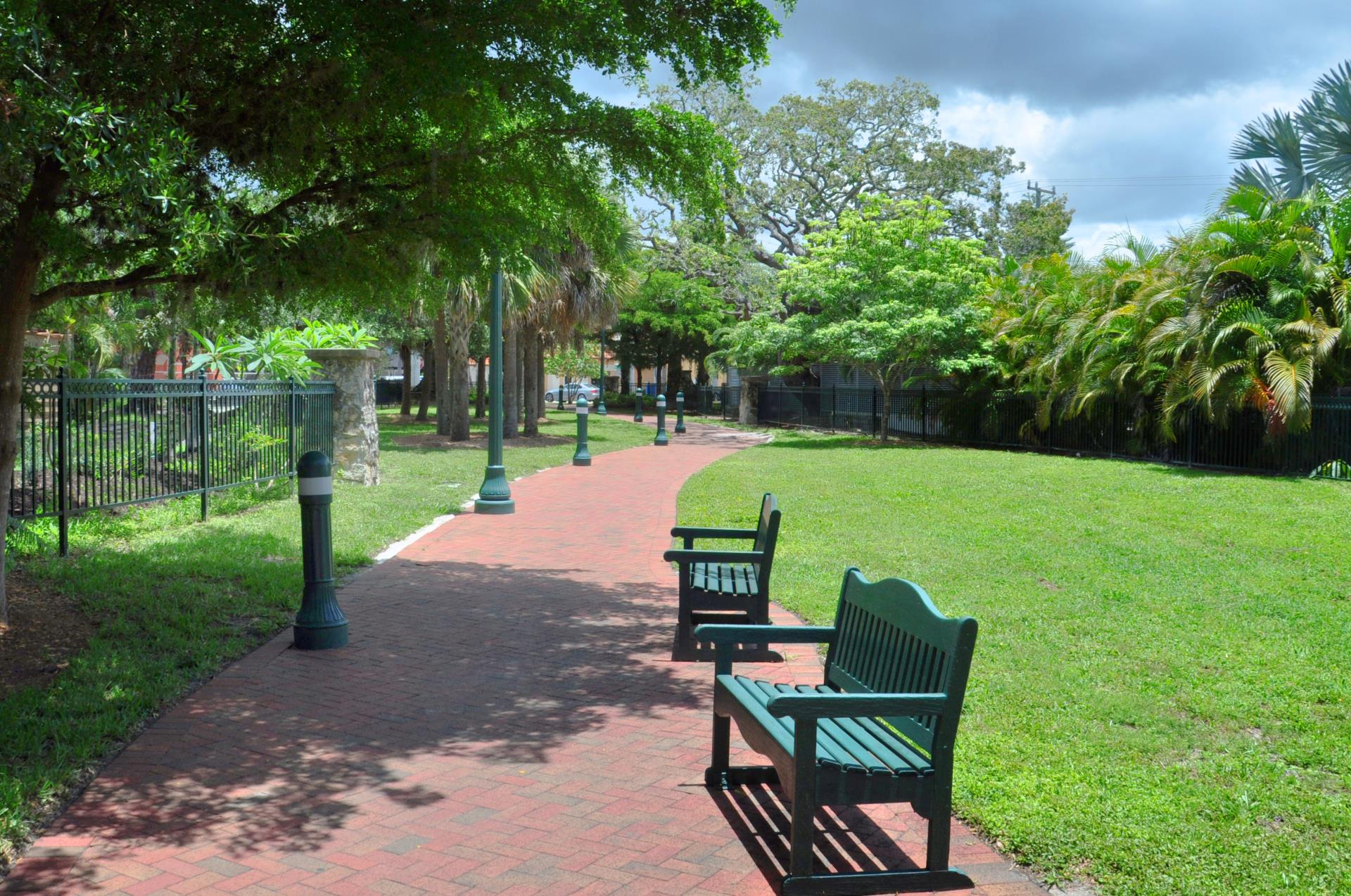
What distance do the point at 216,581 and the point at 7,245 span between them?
2.88 m

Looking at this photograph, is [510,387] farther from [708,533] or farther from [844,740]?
[844,740]

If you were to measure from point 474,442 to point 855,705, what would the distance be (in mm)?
25790

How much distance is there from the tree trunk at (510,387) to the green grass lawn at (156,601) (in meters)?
11.9

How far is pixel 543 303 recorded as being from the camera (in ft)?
96.9


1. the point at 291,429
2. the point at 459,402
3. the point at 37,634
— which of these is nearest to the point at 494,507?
the point at 291,429

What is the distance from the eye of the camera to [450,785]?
4.68m

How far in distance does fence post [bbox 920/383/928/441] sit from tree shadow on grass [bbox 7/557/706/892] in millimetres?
23476

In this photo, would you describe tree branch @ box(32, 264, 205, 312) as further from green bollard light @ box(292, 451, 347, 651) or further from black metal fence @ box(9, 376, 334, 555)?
black metal fence @ box(9, 376, 334, 555)

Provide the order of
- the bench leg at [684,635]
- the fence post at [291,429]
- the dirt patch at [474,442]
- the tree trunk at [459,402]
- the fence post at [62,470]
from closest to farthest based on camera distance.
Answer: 1. the bench leg at [684,635]
2. the fence post at [62,470]
3. the fence post at [291,429]
4. the dirt patch at [474,442]
5. the tree trunk at [459,402]

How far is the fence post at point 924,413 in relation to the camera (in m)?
30.8

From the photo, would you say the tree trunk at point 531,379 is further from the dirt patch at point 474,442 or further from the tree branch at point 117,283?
the tree branch at point 117,283

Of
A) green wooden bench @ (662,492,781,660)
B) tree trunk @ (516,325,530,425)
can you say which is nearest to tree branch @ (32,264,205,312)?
green wooden bench @ (662,492,781,660)

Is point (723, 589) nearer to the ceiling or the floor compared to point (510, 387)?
nearer to the floor

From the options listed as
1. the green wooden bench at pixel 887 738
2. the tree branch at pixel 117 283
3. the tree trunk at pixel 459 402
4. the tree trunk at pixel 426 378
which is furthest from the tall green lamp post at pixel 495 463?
the tree trunk at pixel 426 378
